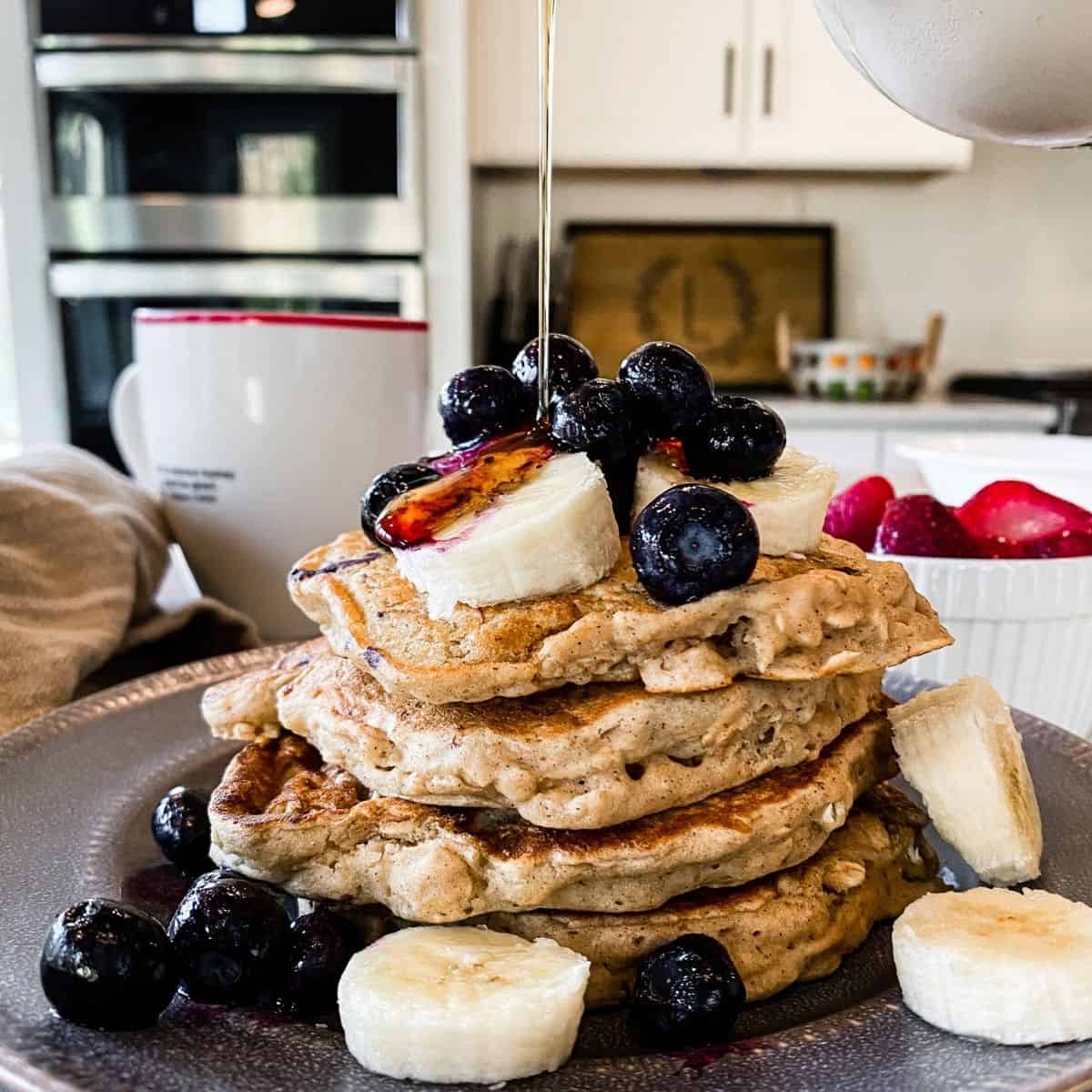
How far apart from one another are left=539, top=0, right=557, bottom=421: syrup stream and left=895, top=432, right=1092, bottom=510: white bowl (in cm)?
70

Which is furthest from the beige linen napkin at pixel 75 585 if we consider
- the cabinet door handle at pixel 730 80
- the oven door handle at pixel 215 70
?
the cabinet door handle at pixel 730 80

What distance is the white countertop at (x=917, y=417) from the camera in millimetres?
3369

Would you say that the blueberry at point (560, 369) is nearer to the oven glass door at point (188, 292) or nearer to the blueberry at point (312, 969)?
the blueberry at point (312, 969)

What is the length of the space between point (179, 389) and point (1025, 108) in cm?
97

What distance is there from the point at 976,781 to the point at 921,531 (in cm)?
32

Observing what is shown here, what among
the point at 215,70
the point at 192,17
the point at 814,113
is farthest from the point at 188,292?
the point at 814,113

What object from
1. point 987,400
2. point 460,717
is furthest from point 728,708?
point 987,400

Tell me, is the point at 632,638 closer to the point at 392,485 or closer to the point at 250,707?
the point at 392,485

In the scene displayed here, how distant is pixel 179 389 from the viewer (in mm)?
1353

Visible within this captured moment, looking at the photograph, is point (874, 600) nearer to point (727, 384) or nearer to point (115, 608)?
point (115, 608)

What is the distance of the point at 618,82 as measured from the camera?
364cm

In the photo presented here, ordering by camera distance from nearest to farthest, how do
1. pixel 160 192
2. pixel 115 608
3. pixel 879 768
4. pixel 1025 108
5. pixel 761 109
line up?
1. pixel 1025 108
2. pixel 879 768
3. pixel 115 608
4. pixel 160 192
5. pixel 761 109

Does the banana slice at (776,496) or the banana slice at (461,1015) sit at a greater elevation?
Answer: the banana slice at (776,496)

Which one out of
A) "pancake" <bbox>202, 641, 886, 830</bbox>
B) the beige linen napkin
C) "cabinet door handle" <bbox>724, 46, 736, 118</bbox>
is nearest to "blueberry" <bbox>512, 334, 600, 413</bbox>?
"pancake" <bbox>202, 641, 886, 830</bbox>
